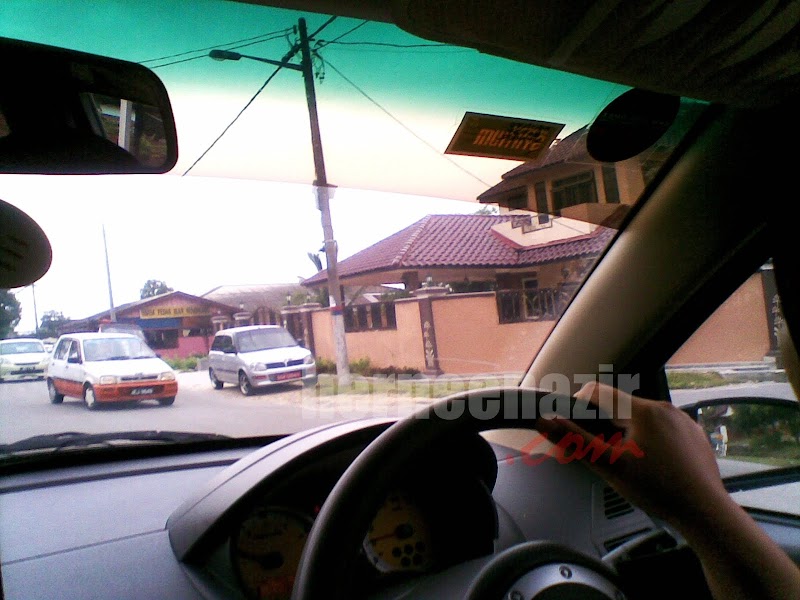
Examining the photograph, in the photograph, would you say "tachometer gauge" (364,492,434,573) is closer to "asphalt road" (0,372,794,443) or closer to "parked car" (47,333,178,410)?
"asphalt road" (0,372,794,443)

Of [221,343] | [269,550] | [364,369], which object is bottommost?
[269,550]

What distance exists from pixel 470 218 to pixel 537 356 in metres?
0.80

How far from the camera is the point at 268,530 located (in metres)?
2.22

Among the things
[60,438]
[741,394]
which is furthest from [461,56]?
[60,438]

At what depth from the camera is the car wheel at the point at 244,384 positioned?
3291mm

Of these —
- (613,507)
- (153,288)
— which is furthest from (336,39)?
(613,507)

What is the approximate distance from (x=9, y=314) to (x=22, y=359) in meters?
0.21

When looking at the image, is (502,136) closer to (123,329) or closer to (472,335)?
(472,335)

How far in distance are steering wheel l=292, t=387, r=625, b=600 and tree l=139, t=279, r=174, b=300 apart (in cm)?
205

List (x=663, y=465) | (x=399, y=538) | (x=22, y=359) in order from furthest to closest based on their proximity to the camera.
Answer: (x=22, y=359), (x=399, y=538), (x=663, y=465)

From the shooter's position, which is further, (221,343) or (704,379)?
(221,343)

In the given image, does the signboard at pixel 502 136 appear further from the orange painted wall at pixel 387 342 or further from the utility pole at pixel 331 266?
the orange painted wall at pixel 387 342

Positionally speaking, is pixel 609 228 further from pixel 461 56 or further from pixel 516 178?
pixel 461 56

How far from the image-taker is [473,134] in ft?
8.55
